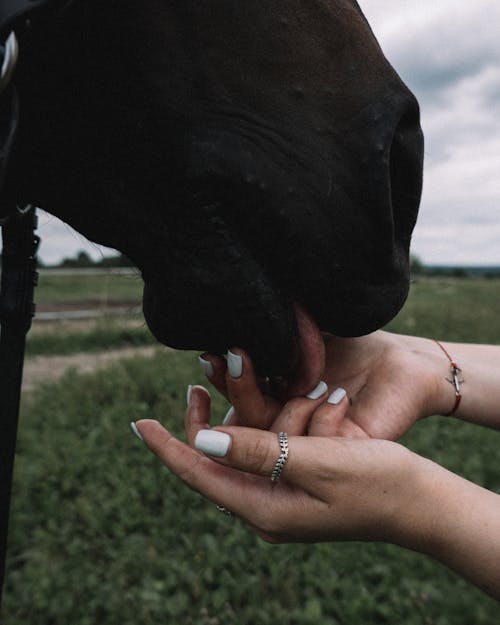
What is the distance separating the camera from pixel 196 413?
129 cm

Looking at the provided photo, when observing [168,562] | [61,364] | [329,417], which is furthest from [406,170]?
[61,364]

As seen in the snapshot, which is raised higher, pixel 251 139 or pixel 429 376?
pixel 251 139

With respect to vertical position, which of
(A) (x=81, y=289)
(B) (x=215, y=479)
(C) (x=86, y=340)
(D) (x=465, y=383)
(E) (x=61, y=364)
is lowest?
(A) (x=81, y=289)

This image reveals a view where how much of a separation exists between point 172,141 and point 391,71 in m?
0.45

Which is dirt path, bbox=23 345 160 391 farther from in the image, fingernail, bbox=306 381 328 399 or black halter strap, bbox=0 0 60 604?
fingernail, bbox=306 381 328 399

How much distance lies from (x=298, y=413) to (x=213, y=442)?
0.71 feet

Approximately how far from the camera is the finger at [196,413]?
1259mm

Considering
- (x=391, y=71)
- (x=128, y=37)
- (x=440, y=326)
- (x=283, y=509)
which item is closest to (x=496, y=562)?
(x=283, y=509)

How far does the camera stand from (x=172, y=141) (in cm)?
105

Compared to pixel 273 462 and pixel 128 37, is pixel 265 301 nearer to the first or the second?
pixel 273 462

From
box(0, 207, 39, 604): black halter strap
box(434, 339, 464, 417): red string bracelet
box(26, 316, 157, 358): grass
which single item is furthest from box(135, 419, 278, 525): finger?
box(26, 316, 157, 358): grass

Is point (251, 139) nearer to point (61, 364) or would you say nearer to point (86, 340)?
point (61, 364)

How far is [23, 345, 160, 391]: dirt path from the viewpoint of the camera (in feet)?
19.3

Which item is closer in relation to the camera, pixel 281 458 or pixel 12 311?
pixel 281 458
